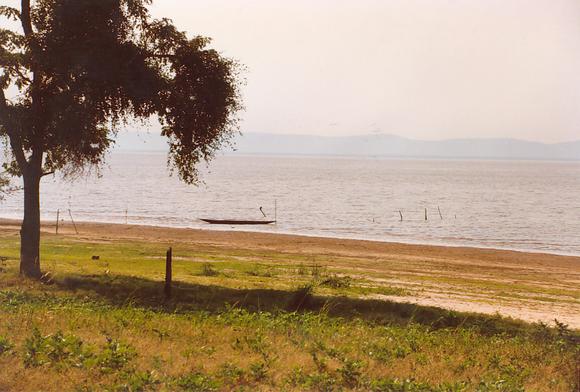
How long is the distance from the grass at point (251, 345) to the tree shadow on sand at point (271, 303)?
6 centimetres

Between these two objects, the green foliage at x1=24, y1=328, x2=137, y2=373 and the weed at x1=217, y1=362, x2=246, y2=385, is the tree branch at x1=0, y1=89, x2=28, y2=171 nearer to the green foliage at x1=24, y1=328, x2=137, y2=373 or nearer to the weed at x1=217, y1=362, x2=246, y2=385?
the green foliage at x1=24, y1=328, x2=137, y2=373

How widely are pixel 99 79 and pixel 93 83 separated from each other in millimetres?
309

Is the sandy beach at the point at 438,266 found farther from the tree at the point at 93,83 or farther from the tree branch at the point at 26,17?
the tree branch at the point at 26,17

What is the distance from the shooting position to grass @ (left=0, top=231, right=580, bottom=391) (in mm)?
9820

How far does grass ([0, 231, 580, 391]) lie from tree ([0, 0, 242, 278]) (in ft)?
16.2

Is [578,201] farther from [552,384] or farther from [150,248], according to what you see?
[552,384]

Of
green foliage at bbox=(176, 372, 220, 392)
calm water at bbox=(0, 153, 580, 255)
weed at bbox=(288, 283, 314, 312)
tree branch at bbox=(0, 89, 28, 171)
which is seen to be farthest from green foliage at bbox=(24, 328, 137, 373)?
calm water at bbox=(0, 153, 580, 255)

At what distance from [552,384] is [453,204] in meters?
108

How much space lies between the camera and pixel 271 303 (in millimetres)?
20609

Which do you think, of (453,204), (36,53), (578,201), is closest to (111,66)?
(36,53)

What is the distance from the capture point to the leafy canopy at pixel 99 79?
2236 cm

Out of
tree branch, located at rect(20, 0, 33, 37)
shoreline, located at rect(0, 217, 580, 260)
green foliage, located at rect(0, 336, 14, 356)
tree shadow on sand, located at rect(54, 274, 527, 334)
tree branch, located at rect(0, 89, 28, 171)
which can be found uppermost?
tree branch, located at rect(20, 0, 33, 37)

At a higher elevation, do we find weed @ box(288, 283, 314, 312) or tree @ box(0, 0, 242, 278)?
tree @ box(0, 0, 242, 278)

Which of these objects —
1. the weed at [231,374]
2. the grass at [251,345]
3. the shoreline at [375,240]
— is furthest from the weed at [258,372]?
the shoreline at [375,240]
